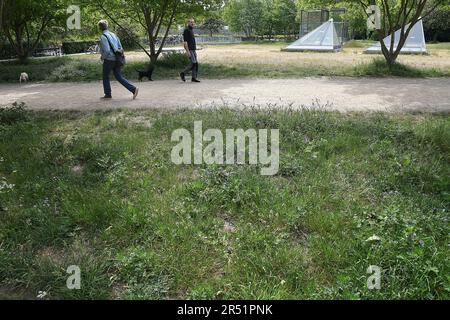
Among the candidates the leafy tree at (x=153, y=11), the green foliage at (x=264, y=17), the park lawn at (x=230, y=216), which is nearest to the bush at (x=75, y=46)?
the leafy tree at (x=153, y=11)

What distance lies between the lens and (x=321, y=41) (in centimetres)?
2919

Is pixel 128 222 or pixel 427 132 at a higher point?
pixel 427 132

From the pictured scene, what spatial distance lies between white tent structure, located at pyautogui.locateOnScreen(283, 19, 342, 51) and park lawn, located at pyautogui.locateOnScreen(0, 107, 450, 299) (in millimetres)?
23216

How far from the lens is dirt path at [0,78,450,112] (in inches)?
341

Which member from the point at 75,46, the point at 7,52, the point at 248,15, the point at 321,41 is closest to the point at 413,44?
the point at 321,41

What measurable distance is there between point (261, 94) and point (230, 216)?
6.07 meters

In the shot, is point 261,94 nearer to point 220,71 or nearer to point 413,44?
point 220,71

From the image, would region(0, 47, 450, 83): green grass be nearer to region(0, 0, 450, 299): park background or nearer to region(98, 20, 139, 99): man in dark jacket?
region(98, 20, 139, 99): man in dark jacket

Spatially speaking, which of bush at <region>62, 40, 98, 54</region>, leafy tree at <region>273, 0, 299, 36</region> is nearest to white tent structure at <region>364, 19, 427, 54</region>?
bush at <region>62, 40, 98, 54</region>

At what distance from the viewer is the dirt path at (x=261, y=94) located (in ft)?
28.4

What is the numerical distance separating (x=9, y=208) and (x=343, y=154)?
4.30 metres

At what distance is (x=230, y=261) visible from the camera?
351 cm
